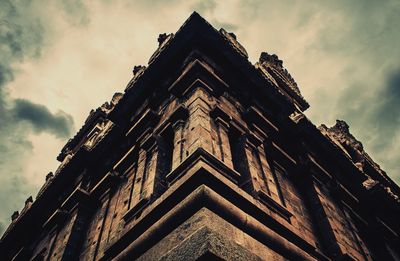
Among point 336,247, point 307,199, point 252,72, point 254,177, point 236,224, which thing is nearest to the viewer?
point 236,224

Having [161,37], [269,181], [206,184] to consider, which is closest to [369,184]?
[269,181]

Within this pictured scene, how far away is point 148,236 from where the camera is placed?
5.11m

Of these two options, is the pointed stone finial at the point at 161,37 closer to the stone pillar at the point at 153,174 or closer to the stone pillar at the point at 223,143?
the stone pillar at the point at 153,174

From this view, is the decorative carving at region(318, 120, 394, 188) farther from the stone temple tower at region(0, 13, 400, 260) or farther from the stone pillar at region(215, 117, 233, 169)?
the stone pillar at region(215, 117, 233, 169)

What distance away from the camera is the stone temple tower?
5.00 meters

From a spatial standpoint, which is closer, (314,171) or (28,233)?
(314,171)

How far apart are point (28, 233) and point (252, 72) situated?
10.1 metres

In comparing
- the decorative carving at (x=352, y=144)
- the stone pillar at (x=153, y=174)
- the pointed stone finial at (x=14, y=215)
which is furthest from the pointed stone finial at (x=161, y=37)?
the pointed stone finial at (x=14, y=215)

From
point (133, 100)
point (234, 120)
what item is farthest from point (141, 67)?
A: point (234, 120)

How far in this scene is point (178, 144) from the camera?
655 centimetres

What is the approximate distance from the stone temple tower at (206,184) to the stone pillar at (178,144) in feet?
0.11

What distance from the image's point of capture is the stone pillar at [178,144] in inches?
242

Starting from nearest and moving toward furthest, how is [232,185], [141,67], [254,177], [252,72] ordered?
[232,185]
[254,177]
[252,72]
[141,67]

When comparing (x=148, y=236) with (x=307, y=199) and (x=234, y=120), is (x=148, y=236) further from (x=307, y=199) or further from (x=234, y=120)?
(x=307, y=199)
